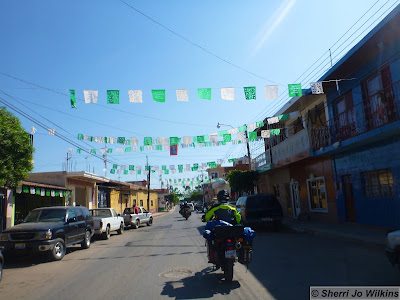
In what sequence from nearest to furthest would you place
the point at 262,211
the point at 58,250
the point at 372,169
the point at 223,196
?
the point at 223,196, the point at 58,250, the point at 372,169, the point at 262,211

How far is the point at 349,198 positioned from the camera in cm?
1577

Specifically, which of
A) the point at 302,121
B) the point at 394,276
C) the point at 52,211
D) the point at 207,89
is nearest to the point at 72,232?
the point at 52,211

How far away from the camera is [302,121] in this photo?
2011 centimetres

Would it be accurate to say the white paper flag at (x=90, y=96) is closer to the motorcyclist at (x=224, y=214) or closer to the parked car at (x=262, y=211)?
the motorcyclist at (x=224, y=214)

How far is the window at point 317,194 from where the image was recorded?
18.3m

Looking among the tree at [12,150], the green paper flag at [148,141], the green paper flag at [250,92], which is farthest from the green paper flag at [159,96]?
the green paper flag at [148,141]

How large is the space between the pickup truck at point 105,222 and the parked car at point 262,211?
6.96 meters

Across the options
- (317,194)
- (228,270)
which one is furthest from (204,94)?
(317,194)

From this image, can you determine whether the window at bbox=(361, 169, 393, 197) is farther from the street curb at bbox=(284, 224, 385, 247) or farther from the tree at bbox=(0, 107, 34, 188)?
the tree at bbox=(0, 107, 34, 188)

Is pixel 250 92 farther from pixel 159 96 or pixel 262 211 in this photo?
pixel 262 211

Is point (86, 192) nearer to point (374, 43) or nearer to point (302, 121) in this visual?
point (302, 121)

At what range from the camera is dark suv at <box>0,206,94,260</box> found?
9.35 meters

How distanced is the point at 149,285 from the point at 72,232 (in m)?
6.16

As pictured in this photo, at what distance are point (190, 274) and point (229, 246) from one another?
141 cm
